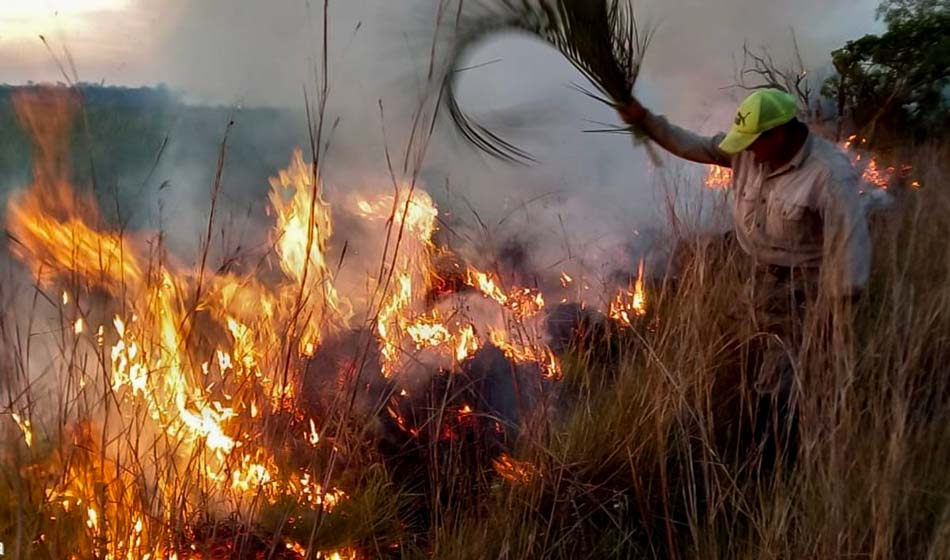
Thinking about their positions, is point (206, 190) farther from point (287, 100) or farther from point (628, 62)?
point (628, 62)

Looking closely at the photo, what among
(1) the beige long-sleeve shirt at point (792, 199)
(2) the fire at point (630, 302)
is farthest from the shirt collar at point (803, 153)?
(2) the fire at point (630, 302)

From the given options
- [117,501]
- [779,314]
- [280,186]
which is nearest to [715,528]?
[779,314]

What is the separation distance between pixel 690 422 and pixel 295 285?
1486 millimetres

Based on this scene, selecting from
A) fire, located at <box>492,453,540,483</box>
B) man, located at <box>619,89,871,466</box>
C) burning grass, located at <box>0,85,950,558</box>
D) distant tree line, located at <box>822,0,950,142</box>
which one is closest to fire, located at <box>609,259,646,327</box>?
burning grass, located at <box>0,85,950,558</box>

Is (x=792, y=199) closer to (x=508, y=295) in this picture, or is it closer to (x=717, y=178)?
(x=508, y=295)

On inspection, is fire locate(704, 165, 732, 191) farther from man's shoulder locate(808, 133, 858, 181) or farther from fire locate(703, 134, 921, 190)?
man's shoulder locate(808, 133, 858, 181)

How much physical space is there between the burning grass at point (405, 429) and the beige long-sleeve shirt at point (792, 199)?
20 cm

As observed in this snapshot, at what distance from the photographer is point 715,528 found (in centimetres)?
199

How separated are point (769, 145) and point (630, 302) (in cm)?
85

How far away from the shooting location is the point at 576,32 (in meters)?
2.68

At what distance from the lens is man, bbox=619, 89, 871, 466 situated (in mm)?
2572

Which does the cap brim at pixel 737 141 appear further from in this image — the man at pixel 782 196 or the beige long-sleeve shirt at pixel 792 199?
the beige long-sleeve shirt at pixel 792 199

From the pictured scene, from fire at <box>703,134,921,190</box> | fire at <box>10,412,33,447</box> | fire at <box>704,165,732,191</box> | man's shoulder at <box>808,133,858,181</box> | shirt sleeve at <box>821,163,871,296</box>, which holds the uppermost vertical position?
fire at <box>703,134,921,190</box>

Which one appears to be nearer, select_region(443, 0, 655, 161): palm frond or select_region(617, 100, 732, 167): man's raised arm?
select_region(443, 0, 655, 161): palm frond
